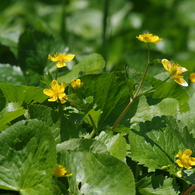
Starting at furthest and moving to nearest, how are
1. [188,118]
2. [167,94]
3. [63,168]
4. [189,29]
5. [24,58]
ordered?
1. [189,29]
2. [24,58]
3. [167,94]
4. [188,118]
5. [63,168]

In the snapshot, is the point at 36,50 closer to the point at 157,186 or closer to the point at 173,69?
the point at 173,69

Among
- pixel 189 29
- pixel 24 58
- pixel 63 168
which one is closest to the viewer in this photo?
pixel 63 168

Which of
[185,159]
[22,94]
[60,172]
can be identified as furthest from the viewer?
[22,94]

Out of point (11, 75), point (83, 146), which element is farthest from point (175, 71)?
point (11, 75)

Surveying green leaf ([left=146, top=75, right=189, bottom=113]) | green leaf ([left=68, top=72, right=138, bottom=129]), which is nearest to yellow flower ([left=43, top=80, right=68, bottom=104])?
green leaf ([left=68, top=72, right=138, bottom=129])

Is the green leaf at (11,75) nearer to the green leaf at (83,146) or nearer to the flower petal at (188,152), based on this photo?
the green leaf at (83,146)

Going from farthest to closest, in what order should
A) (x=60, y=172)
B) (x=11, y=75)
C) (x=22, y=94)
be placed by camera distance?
(x=11, y=75)
(x=22, y=94)
(x=60, y=172)

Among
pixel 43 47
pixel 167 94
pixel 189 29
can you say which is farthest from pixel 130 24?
pixel 167 94

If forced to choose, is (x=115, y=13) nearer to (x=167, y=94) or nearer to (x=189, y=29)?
(x=189, y=29)
